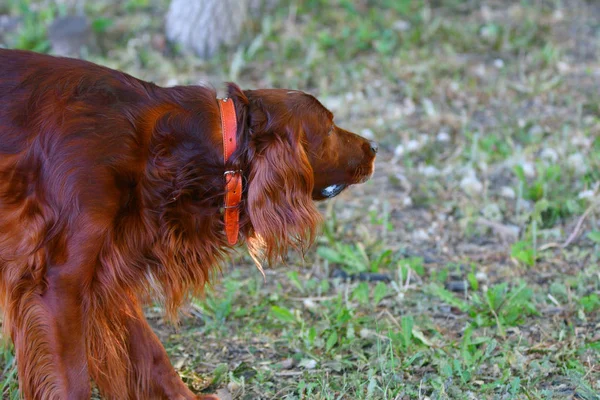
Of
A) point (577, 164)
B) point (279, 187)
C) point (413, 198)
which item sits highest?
point (279, 187)

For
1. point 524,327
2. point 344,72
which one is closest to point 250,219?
point 524,327

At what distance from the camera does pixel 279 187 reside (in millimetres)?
2801

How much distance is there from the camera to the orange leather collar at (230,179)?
2.77 metres

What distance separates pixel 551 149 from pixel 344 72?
1.81 m

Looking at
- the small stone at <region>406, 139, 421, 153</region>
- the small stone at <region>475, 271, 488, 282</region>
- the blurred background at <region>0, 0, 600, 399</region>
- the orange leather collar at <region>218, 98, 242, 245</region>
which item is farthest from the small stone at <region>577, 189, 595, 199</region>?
the orange leather collar at <region>218, 98, 242, 245</region>

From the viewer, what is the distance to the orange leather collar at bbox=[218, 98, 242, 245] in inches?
109

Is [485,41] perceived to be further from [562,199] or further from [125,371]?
[125,371]

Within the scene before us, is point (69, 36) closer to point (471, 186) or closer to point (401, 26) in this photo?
point (401, 26)

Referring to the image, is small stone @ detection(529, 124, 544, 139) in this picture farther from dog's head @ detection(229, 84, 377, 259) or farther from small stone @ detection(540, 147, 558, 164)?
dog's head @ detection(229, 84, 377, 259)

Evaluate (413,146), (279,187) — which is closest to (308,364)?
(279,187)

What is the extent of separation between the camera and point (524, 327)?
3375 mm

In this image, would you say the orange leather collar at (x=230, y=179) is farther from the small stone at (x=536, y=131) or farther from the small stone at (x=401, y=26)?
the small stone at (x=401, y=26)

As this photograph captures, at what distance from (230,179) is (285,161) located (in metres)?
0.21

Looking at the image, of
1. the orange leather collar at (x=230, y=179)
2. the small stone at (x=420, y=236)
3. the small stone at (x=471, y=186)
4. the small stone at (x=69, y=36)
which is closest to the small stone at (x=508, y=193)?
the small stone at (x=471, y=186)
